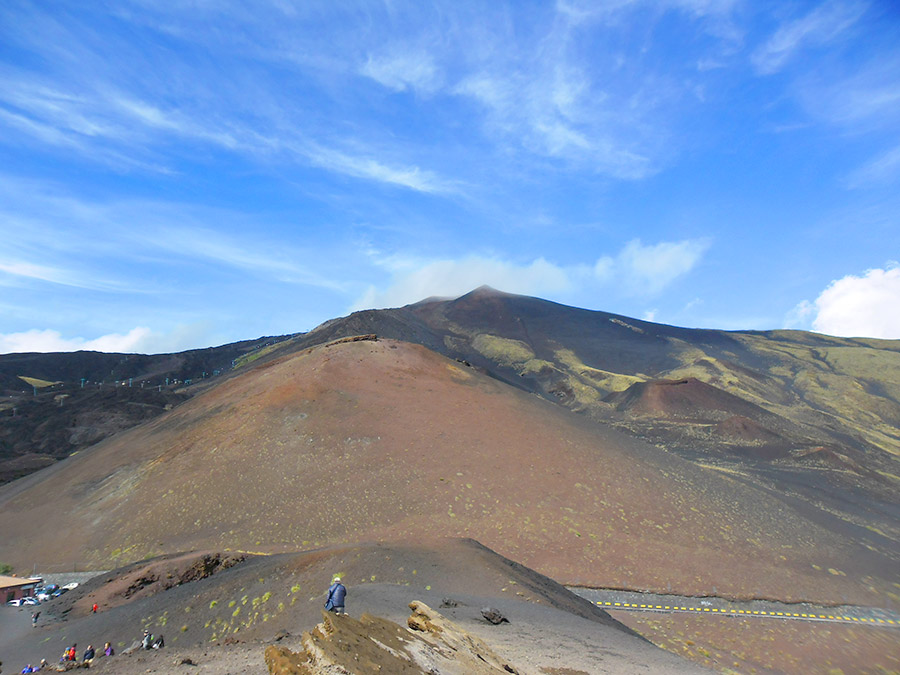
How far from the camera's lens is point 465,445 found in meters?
35.1

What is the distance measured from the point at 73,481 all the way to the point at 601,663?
36.2 meters

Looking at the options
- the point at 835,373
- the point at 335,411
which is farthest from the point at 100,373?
the point at 835,373

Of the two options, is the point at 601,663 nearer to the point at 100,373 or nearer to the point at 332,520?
the point at 332,520

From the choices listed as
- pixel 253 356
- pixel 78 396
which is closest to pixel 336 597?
pixel 78 396

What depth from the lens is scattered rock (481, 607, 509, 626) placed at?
12703 mm

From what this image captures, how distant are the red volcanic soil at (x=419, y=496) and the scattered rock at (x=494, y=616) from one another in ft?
32.9

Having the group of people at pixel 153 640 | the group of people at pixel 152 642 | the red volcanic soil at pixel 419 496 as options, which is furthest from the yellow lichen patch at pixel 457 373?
the group of people at pixel 152 642

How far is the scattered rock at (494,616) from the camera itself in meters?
12.7

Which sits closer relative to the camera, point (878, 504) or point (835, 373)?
point (878, 504)

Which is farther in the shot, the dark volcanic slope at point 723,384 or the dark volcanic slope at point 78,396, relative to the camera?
the dark volcanic slope at point 78,396

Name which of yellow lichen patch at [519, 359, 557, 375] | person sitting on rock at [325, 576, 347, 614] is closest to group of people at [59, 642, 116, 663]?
person sitting on rock at [325, 576, 347, 614]

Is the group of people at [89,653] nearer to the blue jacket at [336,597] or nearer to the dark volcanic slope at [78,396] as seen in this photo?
the blue jacket at [336,597]

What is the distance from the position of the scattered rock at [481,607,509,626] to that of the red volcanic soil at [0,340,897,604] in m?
10.0

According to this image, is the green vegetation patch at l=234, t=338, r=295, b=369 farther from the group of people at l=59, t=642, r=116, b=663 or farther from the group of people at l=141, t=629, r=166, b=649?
the group of people at l=141, t=629, r=166, b=649
